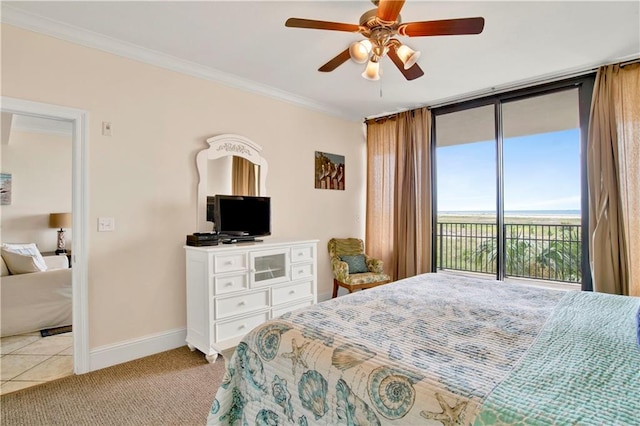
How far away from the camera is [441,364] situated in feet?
3.42

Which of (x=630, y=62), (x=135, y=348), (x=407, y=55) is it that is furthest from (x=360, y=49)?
(x=135, y=348)

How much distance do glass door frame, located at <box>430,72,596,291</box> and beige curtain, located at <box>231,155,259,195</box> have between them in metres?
2.33

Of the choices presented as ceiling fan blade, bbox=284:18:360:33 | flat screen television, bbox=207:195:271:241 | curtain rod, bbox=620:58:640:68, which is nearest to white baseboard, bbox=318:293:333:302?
flat screen television, bbox=207:195:271:241

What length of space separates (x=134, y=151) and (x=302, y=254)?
182 cm

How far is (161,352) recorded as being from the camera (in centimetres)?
291

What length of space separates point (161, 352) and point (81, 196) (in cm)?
151

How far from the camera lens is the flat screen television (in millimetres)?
3123

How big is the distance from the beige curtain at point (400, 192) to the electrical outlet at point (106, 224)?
3269mm

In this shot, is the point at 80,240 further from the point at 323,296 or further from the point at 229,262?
the point at 323,296

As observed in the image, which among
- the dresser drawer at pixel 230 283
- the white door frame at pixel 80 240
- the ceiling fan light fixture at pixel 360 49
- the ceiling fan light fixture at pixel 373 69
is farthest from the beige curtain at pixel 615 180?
the white door frame at pixel 80 240

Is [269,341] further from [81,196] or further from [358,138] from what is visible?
[358,138]

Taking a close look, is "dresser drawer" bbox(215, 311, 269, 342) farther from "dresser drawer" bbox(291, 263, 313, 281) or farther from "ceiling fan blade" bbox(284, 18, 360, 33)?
"ceiling fan blade" bbox(284, 18, 360, 33)

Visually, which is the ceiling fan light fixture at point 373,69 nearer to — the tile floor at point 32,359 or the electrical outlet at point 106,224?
the electrical outlet at point 106,224

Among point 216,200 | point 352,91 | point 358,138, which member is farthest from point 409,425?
point 358,138
